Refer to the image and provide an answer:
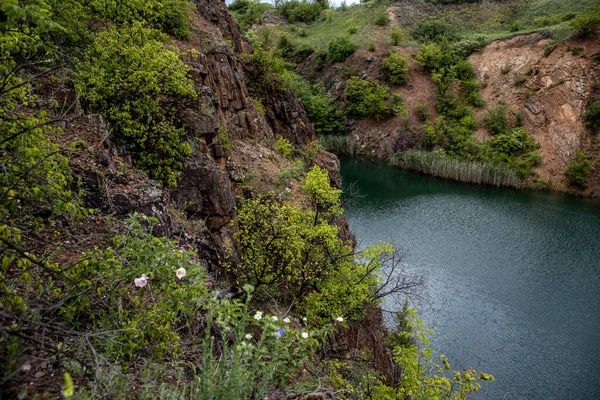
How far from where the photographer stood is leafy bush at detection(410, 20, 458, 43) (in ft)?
158

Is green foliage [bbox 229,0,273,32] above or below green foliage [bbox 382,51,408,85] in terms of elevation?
above

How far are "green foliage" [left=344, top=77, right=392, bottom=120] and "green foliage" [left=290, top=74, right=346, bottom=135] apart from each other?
178 centimetres

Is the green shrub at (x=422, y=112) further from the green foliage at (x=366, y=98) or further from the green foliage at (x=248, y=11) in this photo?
the green foliage at (x=248, y=11)

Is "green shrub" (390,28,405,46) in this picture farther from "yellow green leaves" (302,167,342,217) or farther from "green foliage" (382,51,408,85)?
"yellow green leaves" (302,167,342,217)

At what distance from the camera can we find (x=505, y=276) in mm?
18500

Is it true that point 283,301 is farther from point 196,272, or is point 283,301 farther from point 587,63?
point 587,63

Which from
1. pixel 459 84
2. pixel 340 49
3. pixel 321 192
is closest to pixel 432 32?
pixel 459 84

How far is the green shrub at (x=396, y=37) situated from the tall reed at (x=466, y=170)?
18.6m

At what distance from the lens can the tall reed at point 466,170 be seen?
33250mm

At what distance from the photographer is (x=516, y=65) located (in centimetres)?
4091

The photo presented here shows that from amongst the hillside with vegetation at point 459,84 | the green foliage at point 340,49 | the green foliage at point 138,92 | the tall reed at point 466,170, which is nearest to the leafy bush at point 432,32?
the hillside with vegetation at point 459,84

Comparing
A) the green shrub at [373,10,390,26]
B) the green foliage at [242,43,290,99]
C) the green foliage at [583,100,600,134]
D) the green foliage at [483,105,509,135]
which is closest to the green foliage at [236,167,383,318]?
the green foliage at [242,43,290,99]

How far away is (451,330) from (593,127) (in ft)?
105

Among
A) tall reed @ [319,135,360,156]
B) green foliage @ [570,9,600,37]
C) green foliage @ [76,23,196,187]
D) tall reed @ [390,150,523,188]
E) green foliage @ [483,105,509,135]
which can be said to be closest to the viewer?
green foliage @ [76,23,196,187]
